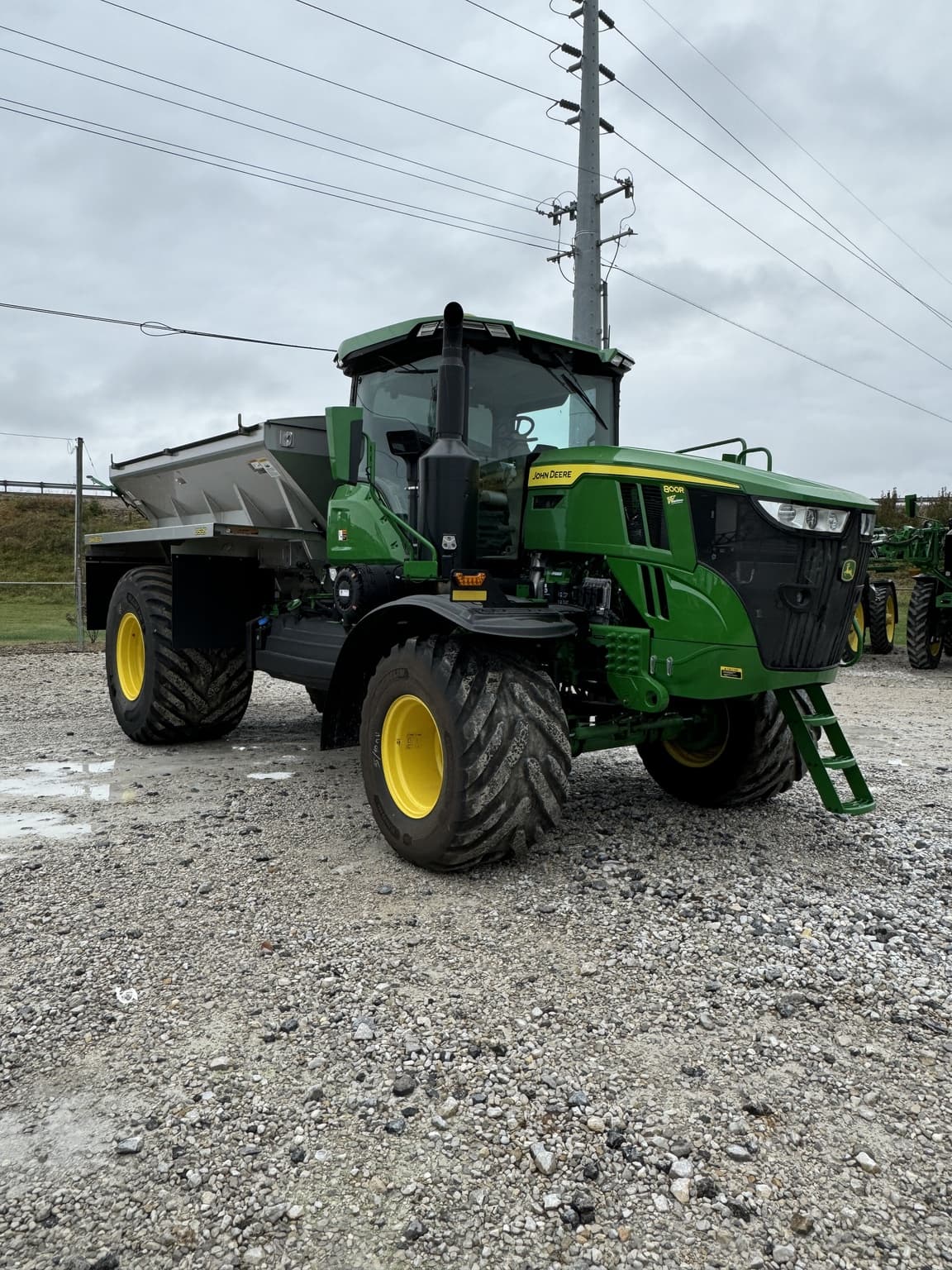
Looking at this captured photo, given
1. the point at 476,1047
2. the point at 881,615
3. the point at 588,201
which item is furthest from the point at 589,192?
the point at 476,1047

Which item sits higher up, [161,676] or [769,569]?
[769,569]

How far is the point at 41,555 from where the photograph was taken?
32.4 metres

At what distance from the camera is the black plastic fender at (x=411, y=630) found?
409cm

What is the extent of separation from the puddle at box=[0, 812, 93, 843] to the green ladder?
11.8ft

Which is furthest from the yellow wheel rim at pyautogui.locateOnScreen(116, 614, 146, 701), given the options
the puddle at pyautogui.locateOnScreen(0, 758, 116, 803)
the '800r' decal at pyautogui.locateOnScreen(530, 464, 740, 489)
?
the '800r' decal at pyautogui.locateOnScreen(530, 464, 740, 489)

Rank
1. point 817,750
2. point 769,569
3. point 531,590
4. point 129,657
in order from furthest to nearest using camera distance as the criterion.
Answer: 1. point 129,657
2. point 531,590
3. point 817,750
4. point 769,569

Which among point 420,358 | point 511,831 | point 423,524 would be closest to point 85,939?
point 511,831

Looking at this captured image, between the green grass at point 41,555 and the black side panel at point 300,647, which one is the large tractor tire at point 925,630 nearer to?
the black side panel at point 300,647

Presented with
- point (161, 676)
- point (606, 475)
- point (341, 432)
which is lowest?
point (161, 676)

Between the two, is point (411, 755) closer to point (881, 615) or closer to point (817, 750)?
point (817, 750)

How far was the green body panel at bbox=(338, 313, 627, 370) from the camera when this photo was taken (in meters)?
4.92

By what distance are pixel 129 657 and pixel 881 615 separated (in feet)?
42.2

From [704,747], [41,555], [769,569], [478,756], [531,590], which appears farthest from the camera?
[41,555]

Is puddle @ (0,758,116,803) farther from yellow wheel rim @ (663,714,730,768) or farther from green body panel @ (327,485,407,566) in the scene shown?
yellow wheel rim @ (663,714,730,768)
